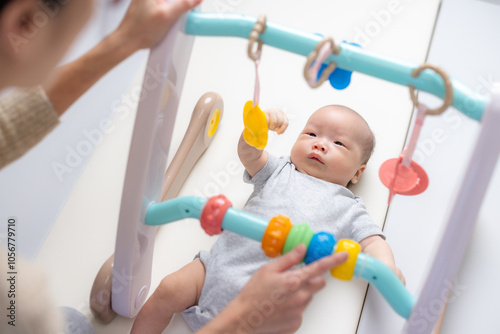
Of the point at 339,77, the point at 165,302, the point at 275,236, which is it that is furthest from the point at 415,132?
the point at 165,302

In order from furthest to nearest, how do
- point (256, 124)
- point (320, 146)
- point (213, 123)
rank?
1. point (213, 123)
2. point (320, 146)
3. point (256, 124)

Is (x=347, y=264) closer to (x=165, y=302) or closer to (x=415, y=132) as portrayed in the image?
(x=415, y=132)

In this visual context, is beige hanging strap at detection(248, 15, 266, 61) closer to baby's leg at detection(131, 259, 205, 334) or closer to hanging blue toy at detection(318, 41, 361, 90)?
hanging blue toy at detection(318, 41, 361, 90)

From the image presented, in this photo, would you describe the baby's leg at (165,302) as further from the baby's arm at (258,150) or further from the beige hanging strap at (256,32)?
the beige hanging strap at (256,32)

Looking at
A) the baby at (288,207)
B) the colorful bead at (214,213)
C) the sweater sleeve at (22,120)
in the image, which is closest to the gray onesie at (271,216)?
the baby at (288,207)

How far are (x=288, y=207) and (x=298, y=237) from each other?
26 cm

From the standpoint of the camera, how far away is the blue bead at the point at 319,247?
0.72 metres

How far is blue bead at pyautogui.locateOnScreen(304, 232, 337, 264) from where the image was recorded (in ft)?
2.38

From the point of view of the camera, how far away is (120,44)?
710 mm

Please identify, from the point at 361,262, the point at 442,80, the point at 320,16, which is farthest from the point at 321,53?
the point at 320,16

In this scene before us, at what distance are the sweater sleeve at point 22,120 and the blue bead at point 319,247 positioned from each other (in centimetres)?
42

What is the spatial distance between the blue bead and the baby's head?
0.34 m

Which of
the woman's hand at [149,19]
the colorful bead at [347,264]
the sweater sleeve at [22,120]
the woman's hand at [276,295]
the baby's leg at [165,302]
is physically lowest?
the baby's leg at [165,302]

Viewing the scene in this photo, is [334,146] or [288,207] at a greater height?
[334,146]
